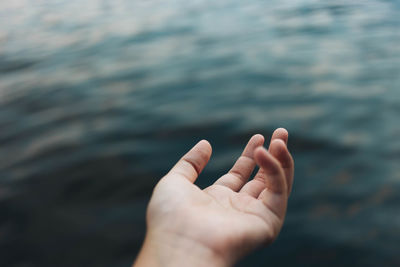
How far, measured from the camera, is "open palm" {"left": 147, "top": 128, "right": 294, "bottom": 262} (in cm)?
162

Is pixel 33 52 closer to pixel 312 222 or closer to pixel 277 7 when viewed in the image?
pixel 277 7

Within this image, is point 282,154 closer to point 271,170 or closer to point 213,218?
point 271,170

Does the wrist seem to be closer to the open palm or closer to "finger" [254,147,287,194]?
the open palm

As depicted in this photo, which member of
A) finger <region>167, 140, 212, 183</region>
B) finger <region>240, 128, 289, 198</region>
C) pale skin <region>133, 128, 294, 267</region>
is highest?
finger <region>167, 140, 212, 183</region>

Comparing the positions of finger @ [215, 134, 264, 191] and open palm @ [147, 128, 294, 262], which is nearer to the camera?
open palm @ [147, 128, 294, 262]

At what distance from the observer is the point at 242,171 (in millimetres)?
2271

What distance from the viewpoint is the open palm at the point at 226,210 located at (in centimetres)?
162

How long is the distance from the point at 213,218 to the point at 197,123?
1759mm

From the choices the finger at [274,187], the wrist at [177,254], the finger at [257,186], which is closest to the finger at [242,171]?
the finger at [257,186]

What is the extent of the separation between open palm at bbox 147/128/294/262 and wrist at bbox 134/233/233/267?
0.02 metres

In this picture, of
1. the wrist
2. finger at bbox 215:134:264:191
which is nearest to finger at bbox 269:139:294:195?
finger at bbox 215:134:264:191

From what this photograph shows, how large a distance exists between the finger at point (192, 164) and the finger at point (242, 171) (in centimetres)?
18

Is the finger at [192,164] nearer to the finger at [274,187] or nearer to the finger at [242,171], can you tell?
the finger at [242,171]

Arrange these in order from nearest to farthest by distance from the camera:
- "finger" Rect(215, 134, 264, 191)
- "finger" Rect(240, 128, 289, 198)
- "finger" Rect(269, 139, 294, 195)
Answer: "finger" Rect(269, 139, 294, 195) → "finger" Rect(240, 128, 289, 198) → "finger" Rect(215, 134, 264, 191)
